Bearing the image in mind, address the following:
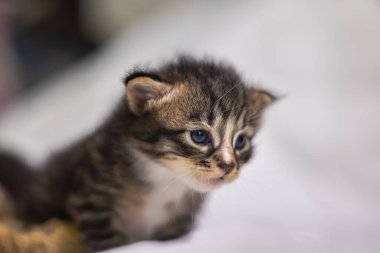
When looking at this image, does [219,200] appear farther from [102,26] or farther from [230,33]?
[102,26]

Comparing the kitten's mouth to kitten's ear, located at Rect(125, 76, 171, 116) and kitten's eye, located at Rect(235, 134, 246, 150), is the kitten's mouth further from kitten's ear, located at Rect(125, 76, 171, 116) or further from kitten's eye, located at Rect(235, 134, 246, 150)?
kitten's ear, located at Rect(125, 76, 171, 116)

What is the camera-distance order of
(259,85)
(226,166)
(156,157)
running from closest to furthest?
(226,166) < (156,157) < (259,85)

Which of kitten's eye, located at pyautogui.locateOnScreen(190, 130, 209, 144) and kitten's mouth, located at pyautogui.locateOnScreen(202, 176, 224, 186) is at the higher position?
kitten's eye, located at pyautogui.locateOnScreen(190, 130, 209, 144)

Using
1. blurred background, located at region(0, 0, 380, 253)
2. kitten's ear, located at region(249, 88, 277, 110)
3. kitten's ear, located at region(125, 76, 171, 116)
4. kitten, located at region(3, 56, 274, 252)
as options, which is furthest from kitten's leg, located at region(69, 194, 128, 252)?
kitten's ear, located at region(249, 88, 277, 110)

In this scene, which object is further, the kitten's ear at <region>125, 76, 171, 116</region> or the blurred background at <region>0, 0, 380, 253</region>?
the blurred background at <region>0, 0, 380, 253</region>

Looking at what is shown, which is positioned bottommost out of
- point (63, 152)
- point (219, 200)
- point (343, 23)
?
point (219, 200)

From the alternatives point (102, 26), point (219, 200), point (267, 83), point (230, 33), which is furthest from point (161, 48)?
point (219, 200)

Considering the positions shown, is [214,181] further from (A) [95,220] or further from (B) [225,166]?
(A) [95,220]

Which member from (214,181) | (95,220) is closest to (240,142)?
(214,181)
